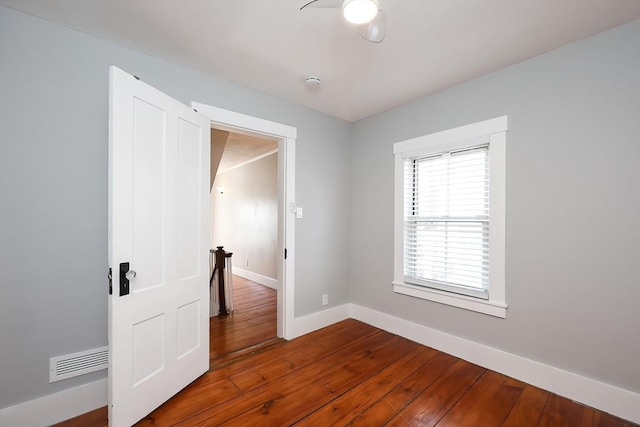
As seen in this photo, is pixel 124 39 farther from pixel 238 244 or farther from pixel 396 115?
pixel 238 244

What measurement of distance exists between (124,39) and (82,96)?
0.52 meters

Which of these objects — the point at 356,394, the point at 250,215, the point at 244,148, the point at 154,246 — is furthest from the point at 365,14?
the point at 250,215

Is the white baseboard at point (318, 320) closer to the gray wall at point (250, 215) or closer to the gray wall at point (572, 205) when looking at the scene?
the gray wall at point (572, 205)

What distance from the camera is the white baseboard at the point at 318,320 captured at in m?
3.09

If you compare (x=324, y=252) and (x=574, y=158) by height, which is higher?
(x=574, y=158)

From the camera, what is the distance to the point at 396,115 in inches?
126

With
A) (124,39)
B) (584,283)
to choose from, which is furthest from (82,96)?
(584,283)

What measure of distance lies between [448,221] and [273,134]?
202cm

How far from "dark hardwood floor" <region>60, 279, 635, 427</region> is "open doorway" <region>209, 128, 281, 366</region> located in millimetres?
304

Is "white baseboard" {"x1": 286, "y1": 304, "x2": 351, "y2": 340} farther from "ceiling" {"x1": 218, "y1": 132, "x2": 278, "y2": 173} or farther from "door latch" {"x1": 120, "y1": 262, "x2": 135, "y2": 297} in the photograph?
"ceiling" {"x1": 218, "y1": 132, "x2": 278, "y2": 173}

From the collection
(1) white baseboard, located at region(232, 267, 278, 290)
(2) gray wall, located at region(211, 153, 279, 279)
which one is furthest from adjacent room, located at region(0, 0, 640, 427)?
(2) gray wall, located at region(211, 153, 279, 279)

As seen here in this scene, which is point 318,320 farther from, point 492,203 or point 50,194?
point 50,194

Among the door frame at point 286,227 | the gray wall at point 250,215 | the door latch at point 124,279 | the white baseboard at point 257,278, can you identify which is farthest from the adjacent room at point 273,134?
the gray wall at point 250,215

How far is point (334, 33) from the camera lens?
6.24ft
